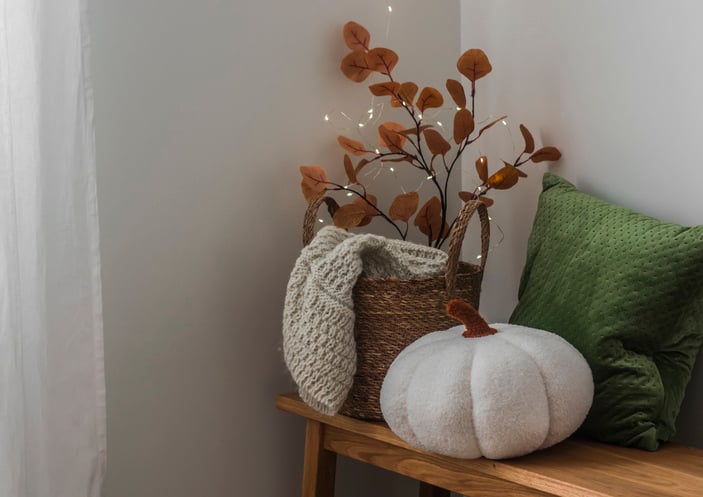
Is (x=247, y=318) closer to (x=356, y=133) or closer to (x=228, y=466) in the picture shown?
(x=228, y=466)

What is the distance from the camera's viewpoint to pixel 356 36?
1.73 meters

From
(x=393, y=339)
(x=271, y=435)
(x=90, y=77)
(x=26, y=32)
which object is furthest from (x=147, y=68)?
(x=271, y=435)

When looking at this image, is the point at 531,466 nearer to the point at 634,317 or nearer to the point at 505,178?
the point at 634,317

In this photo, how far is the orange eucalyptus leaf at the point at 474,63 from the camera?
163 cm

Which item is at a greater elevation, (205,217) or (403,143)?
(403,143)

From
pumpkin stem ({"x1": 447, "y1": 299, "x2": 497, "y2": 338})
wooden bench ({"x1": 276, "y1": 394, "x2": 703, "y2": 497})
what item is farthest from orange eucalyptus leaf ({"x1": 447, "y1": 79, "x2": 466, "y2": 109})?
wooden bench ({"x1": 276, "y1": 394, "x2": 703, "y2": 497})

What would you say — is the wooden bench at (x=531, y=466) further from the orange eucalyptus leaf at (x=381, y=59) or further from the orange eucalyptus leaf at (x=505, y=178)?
the orange eucalyptus leaf at (x=381, y=59)

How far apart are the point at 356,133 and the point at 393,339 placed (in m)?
0.55

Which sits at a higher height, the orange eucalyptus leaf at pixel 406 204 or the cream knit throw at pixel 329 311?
the orange eucalyptus leaf at pixel 406 204

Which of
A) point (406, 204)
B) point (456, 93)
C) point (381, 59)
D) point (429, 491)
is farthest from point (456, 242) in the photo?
point (429, 491)

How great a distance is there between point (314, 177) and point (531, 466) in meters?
0.70

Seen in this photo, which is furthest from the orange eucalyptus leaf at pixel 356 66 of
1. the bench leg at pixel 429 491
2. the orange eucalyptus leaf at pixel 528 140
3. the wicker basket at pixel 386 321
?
the bench leg at pixel 429 491

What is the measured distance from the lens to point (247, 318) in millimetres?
1691

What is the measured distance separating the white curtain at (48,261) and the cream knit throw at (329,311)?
1.07 feet
